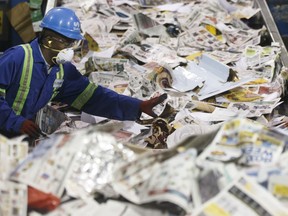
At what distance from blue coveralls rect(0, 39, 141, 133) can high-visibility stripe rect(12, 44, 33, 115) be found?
2 centimetres

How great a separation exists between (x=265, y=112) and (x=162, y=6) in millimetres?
2737

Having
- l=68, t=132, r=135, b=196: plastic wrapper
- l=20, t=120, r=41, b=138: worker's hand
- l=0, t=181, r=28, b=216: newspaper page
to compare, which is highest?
l=68, t=132, r=135, b=196: plastic wrapper

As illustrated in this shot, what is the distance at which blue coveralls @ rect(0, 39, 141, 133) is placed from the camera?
3479 mm

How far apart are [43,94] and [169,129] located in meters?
0.85

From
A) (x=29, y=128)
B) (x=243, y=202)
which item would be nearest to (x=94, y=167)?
(x=243, y=202)

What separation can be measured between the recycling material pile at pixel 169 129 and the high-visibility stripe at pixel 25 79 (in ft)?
0.67

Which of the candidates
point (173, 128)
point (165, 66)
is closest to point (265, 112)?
point (173, 128)

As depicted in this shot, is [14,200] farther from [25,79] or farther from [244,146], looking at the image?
[25,79]

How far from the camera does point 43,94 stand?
12.2 ft

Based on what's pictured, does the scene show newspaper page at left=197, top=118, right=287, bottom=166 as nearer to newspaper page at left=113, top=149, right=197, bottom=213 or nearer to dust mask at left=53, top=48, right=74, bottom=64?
newspaper page at left=113, top=149, right=197, bottom=213

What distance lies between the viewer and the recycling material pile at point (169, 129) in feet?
6.33

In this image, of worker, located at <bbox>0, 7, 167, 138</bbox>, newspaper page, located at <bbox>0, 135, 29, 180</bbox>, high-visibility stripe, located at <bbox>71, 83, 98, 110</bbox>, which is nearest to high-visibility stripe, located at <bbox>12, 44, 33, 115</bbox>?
worker, located at <bbox>0, 7, 167, 138</bbox>

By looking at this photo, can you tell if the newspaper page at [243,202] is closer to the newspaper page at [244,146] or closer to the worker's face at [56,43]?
the newspaper page at [244,146]

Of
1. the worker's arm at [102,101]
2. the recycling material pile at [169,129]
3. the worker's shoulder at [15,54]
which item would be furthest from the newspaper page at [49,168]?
the worker's arm at [102,101]
